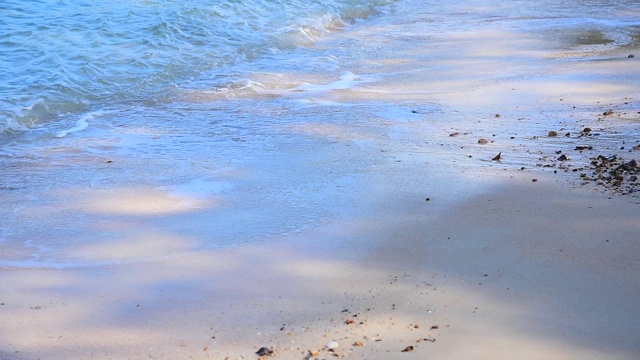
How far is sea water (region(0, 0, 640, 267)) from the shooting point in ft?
16.2

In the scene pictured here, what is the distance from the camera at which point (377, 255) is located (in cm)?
427

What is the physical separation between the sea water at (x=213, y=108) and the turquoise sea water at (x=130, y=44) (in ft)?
0.10

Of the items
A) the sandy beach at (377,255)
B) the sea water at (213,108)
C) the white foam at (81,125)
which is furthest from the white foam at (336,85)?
the white foam at (81,125)

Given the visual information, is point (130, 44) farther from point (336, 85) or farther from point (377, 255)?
point (377, 255)

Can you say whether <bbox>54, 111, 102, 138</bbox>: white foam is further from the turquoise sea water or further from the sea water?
the turquoise sea water

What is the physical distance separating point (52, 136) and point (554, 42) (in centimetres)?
552

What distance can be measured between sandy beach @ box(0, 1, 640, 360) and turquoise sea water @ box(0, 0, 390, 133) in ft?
6.85

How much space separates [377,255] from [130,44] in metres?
6.79

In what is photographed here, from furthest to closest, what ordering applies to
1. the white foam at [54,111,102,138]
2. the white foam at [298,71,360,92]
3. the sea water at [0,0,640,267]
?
the white foam at [298,71,360,92] < the white foam at [54,111,102,138] < the sea water at [0,0,640,267]

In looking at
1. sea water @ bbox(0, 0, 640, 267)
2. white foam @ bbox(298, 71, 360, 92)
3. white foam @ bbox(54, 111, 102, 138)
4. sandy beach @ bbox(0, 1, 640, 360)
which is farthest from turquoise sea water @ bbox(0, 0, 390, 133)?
sandy beach @ bbox(0, 1, 640, 360)

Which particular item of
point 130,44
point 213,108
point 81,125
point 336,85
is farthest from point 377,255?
point 130,44

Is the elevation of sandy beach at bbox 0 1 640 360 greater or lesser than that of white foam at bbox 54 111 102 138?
greater

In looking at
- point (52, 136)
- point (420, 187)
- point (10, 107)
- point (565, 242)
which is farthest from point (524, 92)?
point (10, 107)

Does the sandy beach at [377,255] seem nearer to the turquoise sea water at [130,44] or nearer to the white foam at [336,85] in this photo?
the white foam at [336,85]
